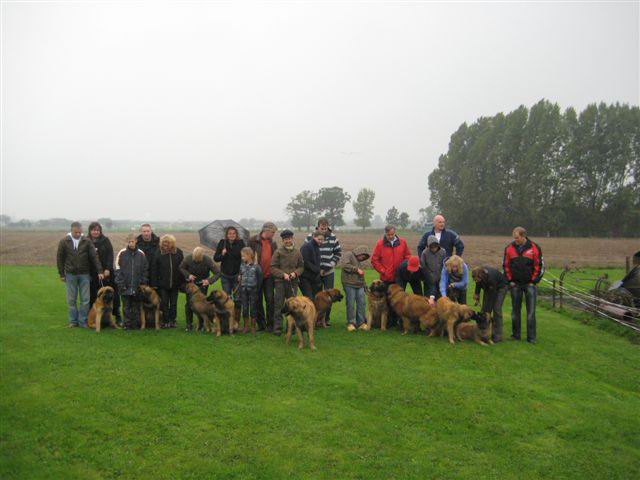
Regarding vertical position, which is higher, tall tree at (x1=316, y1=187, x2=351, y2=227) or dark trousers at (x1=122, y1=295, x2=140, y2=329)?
tall tree at (x1=316, y1=187, x2=351, y2=227)

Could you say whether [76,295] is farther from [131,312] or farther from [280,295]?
[280,295]

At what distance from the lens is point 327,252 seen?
29.2ft

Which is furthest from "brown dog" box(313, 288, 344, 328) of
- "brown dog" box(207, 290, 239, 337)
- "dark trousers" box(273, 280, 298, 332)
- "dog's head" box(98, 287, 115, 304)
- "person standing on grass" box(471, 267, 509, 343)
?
"dog's head" box(98, 287, 115, 304)

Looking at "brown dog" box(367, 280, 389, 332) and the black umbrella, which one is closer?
"brown dog" box(367, 280, 389, 332)

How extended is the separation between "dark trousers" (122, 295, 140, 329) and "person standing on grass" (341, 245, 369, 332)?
4.11 meters

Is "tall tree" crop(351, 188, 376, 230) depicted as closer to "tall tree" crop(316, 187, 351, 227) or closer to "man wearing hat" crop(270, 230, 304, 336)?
"tall tree" crop(316, 187, 351, 227)

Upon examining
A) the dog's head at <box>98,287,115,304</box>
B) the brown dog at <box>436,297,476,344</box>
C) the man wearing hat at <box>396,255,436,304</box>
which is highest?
the man wearing hat at <box>396,255,436,304</box>

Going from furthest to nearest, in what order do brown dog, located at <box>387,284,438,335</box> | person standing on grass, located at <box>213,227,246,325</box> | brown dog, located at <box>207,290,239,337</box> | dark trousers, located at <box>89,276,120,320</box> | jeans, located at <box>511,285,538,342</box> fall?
dark trousers, located at <box>89,276,120,320</box> → person standing on grass, located at <box>213,227,246,325</box> → brown dog, located at <box>387,284,438,335</box> → brown dog, located at <box>207,290,239,337</box> → jeans, located at <box>511,285,538,342</box>

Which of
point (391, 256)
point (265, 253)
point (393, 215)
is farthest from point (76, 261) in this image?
point (393, 215)

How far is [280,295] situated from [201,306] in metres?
1.54

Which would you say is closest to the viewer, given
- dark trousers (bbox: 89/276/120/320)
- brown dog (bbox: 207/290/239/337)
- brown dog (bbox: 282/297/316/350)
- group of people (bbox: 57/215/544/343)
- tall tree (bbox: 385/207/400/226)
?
brown dog (bbox: 282/297/316/350)

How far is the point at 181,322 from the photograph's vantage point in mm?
9641

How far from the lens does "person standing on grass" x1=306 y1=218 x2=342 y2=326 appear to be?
8.61 m

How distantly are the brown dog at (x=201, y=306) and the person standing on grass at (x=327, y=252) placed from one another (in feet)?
7.47
